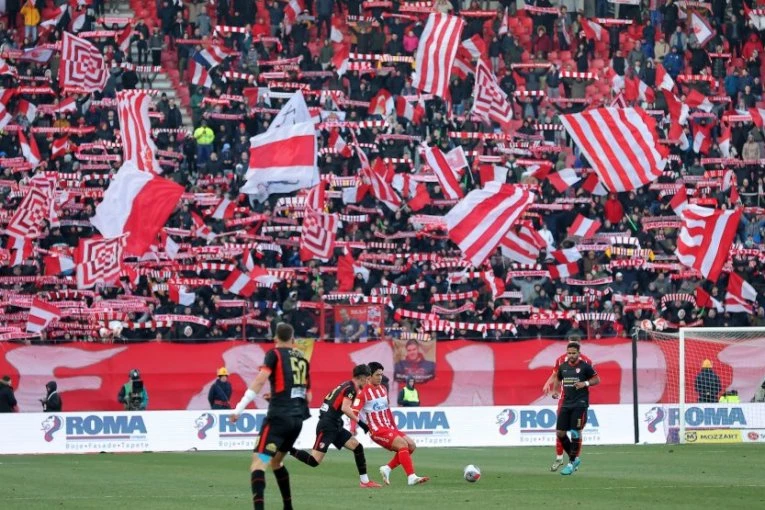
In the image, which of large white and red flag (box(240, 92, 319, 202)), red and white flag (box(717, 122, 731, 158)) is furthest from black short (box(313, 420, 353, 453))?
red and white flag (box(717, 122, 731, 158))

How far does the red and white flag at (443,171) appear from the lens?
132 ft

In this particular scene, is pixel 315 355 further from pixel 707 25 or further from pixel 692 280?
pixel 707 25

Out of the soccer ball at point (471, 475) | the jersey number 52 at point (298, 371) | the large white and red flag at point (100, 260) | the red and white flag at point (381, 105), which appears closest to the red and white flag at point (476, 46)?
the red and white flag at point (381, 105)

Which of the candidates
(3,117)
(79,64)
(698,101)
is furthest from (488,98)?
(3,117)

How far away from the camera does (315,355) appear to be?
34.5 m

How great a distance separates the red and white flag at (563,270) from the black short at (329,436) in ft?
65.8

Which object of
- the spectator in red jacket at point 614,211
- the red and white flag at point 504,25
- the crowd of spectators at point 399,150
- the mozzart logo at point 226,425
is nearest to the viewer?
the mozzart logo at point 226,425

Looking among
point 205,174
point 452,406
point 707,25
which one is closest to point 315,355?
point 452,406

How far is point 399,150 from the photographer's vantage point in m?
44.2

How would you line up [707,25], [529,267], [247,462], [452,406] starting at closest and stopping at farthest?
[247,462], [452,406], [529,267], [707,25]

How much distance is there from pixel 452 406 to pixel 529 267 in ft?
25.0

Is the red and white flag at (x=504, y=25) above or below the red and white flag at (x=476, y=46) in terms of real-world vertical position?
above

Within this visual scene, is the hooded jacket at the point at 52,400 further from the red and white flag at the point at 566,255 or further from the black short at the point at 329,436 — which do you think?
the red and white flag at the point at 566,255

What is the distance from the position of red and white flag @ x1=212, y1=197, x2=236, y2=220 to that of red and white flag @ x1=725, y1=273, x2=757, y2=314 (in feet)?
44.6
